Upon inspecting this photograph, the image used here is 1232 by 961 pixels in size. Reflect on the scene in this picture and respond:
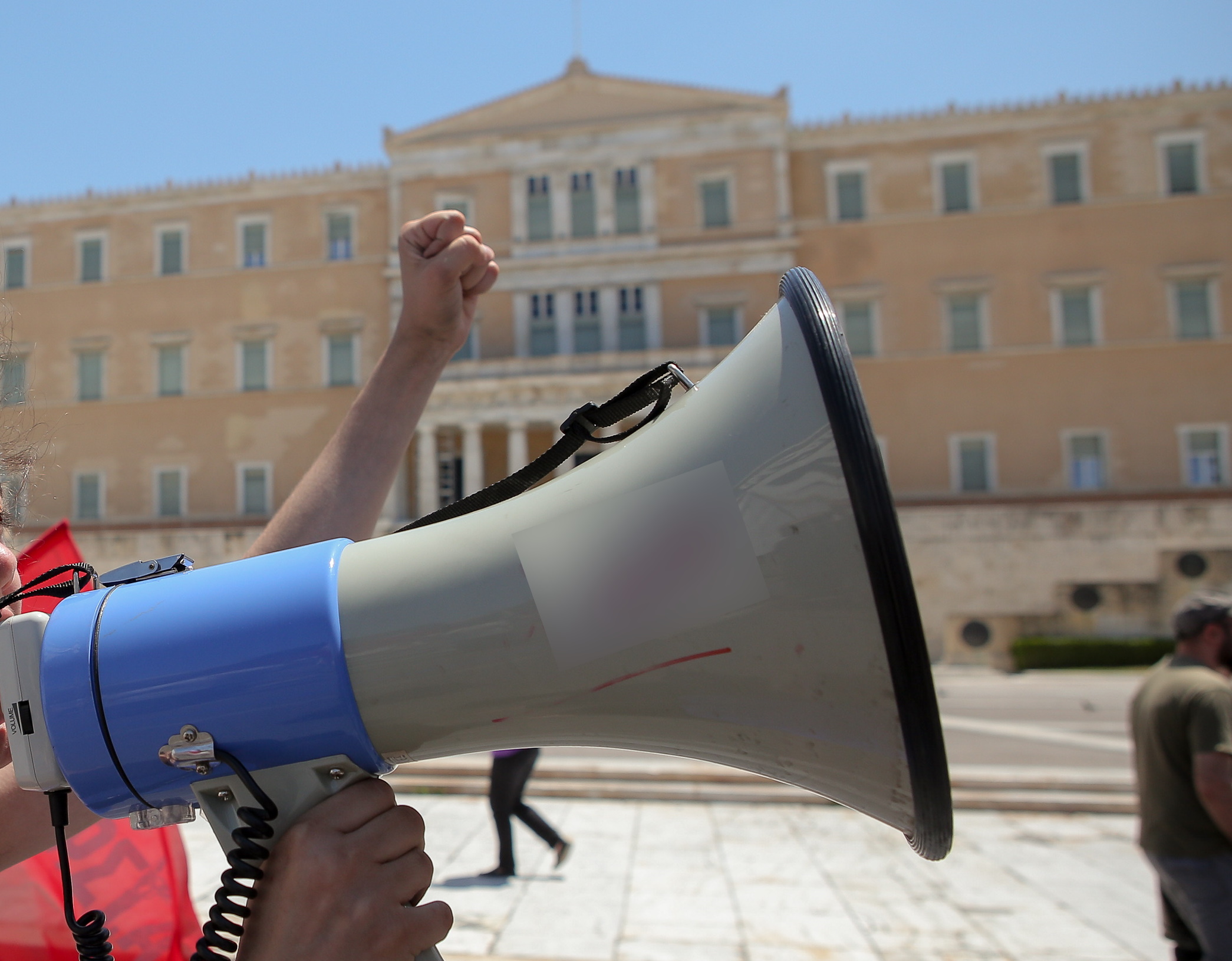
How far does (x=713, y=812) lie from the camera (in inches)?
277

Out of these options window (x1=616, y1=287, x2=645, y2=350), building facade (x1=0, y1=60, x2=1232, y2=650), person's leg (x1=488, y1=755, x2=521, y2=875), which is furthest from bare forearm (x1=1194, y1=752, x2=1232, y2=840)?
window (x1=616, y1=287, x2=645, y2=350)

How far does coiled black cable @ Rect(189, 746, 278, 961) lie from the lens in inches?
34.0

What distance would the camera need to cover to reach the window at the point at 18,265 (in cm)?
3080

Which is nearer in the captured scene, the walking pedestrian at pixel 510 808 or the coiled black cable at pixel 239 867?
the coiled black cable at pixel 239 867

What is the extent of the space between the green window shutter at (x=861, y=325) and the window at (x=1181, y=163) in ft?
29.9

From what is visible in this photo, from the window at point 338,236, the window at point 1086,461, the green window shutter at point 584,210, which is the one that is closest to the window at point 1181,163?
the window at point 1086,461

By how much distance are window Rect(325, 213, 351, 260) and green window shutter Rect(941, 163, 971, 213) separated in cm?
1892

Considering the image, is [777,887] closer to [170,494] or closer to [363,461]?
[363,461]

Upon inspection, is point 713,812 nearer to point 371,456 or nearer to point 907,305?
point 371,456

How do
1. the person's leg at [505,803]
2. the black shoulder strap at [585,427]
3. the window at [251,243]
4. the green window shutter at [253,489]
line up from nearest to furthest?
1. the black shoulder strap at [585,427]
2. the person's leg at [505,803]
3. the green window shutter at [253,489]
4. the window at [251,243]

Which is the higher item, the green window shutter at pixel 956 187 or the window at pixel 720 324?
the green window shutter at pixel 956 187

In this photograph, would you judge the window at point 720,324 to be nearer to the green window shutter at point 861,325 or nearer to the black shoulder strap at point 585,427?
the green window shutter at point 861,325

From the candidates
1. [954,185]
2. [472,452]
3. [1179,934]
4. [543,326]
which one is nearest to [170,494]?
[472,452]

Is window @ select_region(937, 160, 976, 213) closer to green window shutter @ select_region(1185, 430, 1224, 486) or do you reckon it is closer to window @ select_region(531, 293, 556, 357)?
green window shutter @ select_region(1185, 430, 1224, 486)
